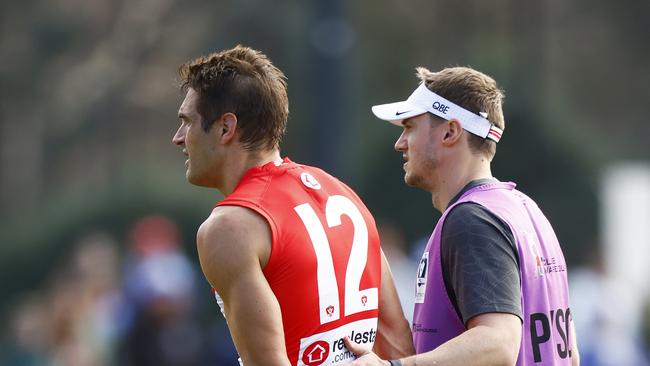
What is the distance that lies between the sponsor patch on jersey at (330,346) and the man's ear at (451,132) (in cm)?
91

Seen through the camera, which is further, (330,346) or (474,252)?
(330,346)

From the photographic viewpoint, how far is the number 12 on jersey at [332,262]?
5.84 m

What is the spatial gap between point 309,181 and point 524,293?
1.07 metres

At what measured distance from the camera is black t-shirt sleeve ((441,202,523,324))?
5625mm

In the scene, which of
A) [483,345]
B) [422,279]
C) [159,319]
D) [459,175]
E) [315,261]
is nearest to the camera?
[483,345]

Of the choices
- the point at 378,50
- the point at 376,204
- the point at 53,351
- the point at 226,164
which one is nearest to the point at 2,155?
the point at 378,50

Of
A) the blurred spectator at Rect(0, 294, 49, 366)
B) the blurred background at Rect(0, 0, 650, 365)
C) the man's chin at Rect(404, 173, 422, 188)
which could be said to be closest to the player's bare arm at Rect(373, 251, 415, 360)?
the man's chin at Rect(404, 173, 422, 188)

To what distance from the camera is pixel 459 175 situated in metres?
6.18

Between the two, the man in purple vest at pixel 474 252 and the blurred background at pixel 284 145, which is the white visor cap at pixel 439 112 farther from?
the blurred background at pixel 284 145

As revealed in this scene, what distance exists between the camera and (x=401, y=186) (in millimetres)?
20078

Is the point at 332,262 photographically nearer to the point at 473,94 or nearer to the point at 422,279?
the point at 422,279

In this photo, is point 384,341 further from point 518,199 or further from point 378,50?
point 378,50

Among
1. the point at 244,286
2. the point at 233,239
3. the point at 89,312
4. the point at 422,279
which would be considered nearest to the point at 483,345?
the point at 422,279

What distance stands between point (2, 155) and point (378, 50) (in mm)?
9555
